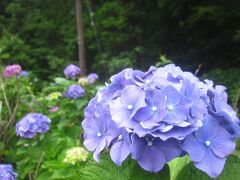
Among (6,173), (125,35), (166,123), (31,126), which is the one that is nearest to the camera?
(166,123)

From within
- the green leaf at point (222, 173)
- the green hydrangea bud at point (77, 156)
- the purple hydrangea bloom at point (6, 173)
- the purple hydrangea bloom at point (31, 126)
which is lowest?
the purple hydrangea bloom at point (31, 126)

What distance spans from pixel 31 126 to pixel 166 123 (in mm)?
1571

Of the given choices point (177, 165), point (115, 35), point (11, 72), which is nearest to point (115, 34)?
point (115, 35)

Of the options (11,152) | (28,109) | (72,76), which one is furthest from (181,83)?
(72,76)

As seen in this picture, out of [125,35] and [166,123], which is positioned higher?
[166,123]

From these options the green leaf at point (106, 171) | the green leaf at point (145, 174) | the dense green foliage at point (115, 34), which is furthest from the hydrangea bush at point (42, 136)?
the dense green foliage at point (115, 34)

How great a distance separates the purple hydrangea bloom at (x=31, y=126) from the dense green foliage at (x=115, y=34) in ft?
30.6

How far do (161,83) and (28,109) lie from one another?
7.70 ft

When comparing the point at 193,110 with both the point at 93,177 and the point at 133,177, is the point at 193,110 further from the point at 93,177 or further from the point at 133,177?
the point at 93,177

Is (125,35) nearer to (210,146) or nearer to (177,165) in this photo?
(177,165)

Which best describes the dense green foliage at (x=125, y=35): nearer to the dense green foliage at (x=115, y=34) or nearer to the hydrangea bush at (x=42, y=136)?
the dense green foliage at (x=115, y=34)

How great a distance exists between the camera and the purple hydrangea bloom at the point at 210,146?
3.63ft

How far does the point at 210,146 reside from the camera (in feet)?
3.74

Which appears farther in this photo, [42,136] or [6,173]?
[42,136]
